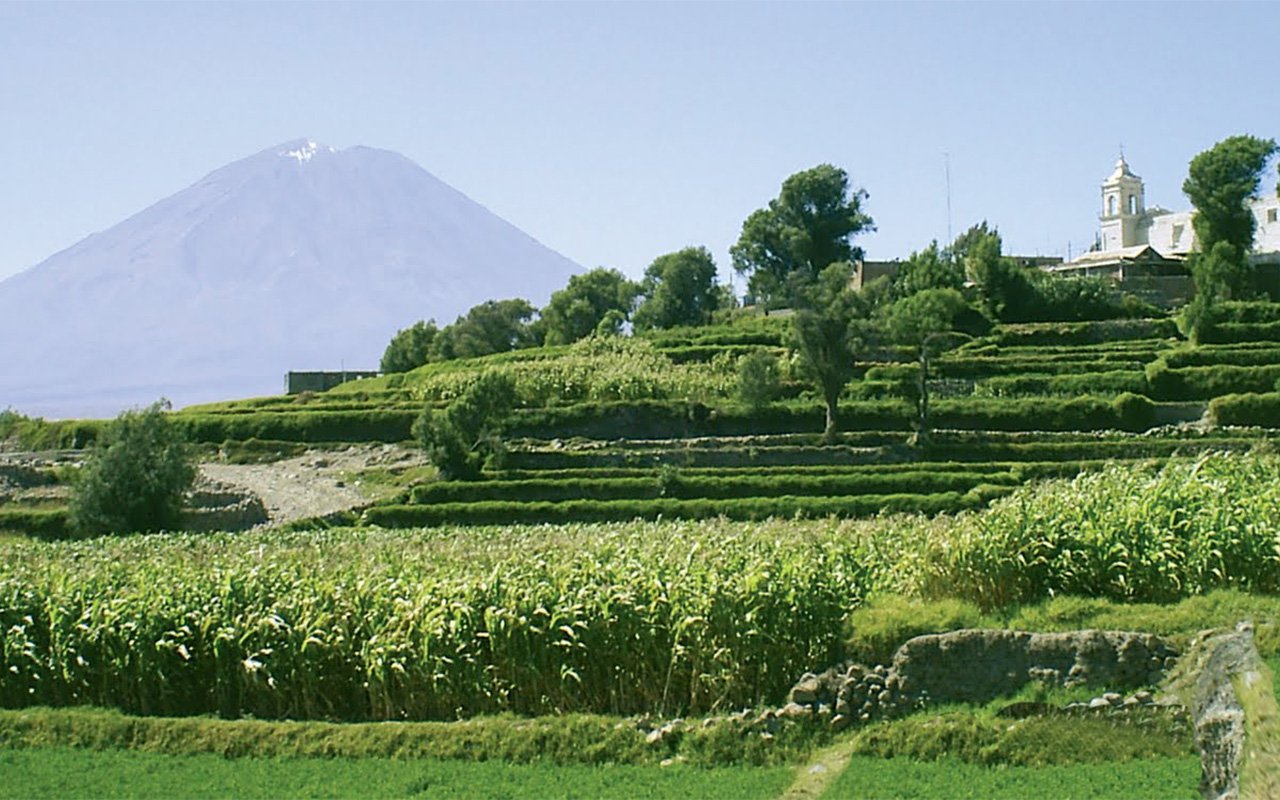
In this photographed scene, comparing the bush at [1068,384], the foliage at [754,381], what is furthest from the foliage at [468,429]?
the bush at [1068,384]

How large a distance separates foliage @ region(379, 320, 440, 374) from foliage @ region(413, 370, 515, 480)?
4708cm

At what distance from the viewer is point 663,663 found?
13820 millimetres

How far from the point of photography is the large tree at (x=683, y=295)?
292 feet

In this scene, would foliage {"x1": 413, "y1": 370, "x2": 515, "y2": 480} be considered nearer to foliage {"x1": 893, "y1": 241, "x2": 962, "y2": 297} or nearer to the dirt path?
the dirt path

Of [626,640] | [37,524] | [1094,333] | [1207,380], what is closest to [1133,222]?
[1094,333]

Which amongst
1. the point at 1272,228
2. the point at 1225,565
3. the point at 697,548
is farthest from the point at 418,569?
the point at 1272,228

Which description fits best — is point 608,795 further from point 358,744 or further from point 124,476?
point 124,476

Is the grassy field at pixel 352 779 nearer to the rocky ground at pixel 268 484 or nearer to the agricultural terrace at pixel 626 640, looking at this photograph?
the agricultural terrace at pixel 626 640

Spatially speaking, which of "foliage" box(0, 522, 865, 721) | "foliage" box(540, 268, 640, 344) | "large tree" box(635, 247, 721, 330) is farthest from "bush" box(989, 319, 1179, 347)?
"foliage" box(0, 522, 865, 721)

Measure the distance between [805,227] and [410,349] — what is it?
3031 cm

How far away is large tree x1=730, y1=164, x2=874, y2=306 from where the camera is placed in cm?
9125

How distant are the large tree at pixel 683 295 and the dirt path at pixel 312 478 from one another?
3465 cm

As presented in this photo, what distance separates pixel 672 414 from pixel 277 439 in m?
17.8

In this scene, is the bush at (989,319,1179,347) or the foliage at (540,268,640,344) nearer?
the bush at (989,319,1179,347)
